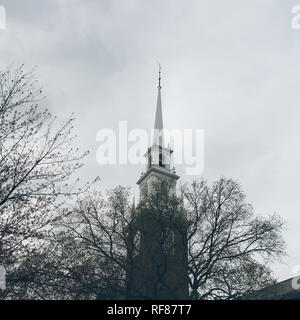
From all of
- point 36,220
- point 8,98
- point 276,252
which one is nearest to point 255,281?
point 276,252

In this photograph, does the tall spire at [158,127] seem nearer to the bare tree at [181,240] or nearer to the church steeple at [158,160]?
the church steeple at [158,160]

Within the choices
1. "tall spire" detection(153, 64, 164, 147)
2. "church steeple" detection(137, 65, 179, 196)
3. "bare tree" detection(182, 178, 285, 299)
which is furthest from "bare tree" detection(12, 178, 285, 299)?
"tall spire" detection(153, 64, 164, 147)

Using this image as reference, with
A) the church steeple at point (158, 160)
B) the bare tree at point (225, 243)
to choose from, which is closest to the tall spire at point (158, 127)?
the church steeple at point (158, 160)

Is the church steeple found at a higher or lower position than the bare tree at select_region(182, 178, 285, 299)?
higher

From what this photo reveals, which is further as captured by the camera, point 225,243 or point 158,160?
point 158,160

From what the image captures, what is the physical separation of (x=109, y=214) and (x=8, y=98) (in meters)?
10.6

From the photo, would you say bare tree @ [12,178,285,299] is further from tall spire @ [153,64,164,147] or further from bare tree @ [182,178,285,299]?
tall spire @ [153,64,164,147]

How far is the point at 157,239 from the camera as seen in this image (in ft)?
65.0

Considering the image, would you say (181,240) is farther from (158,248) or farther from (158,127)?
(158,127)

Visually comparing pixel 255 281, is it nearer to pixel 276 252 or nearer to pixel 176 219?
pixel 276 252

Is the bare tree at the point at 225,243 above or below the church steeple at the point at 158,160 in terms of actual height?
below

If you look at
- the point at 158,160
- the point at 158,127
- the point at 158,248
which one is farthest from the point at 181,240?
the point at 158,127

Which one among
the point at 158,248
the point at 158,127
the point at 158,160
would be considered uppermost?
the point at 158,127
